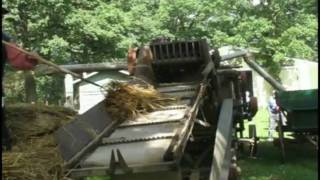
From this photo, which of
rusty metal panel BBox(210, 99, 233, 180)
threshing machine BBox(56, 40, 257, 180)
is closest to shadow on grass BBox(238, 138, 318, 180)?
threshing machine BBox(56, 40, 257, 180)

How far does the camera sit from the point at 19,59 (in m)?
4.94

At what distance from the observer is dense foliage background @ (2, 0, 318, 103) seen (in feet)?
101

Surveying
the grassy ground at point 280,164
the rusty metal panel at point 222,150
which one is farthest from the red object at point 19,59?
the grassy ground at point 280,164

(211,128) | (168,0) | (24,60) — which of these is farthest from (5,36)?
(168,0)

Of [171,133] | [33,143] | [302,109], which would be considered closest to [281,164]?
[302,109]

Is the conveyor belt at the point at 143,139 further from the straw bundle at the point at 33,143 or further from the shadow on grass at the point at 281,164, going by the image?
the shadow on grass at the point at 281,164

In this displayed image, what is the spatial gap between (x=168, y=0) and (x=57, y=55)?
1306 centimetres

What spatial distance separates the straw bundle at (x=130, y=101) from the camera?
7445 mm

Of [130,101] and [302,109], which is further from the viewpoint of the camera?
[302,109]

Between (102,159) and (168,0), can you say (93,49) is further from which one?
(102,159)

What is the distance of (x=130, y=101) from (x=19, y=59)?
2716 mm

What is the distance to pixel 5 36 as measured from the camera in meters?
5.36

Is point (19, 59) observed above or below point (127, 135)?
above

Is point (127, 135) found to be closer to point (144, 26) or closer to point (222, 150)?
point (222, 150)
